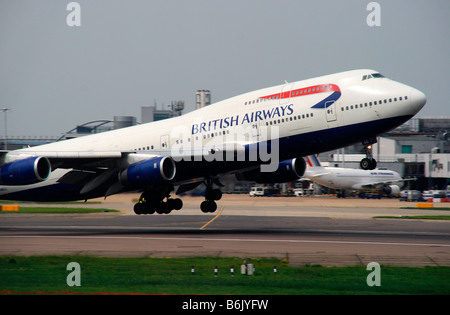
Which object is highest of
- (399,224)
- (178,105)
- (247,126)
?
(178,105)

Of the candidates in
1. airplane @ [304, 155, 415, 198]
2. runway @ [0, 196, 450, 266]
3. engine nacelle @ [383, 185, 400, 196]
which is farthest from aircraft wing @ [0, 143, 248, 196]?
engine nacelle @ [383, 185, 400, 196]

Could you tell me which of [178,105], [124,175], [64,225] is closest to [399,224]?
[124,175]

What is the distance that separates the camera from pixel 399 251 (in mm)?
34344

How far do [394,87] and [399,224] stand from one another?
63.0ft

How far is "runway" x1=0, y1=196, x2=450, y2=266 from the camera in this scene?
33.2 meters

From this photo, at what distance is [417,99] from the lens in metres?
36.2

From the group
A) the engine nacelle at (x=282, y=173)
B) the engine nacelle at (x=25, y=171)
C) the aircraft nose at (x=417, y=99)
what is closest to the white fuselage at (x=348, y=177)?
the engine nacelle at (x=282, y=173)

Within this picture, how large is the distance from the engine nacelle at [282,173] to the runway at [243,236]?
4068mm

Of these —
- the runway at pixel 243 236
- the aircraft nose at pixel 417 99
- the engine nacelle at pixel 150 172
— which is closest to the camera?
the runway at pixel 243 236

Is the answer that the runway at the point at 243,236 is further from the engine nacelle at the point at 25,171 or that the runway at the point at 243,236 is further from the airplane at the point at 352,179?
the airplane at the point at 352,179

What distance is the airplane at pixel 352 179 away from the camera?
9031cm

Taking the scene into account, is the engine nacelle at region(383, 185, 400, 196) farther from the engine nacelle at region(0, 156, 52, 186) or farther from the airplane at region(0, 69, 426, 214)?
the engine nacelle at region(0, 156, 52, 186)

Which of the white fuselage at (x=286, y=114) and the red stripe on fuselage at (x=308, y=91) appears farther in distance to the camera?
the red stripe on fuselage at (x=308, y=91)

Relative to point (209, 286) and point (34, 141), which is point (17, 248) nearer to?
point (209, 286)
